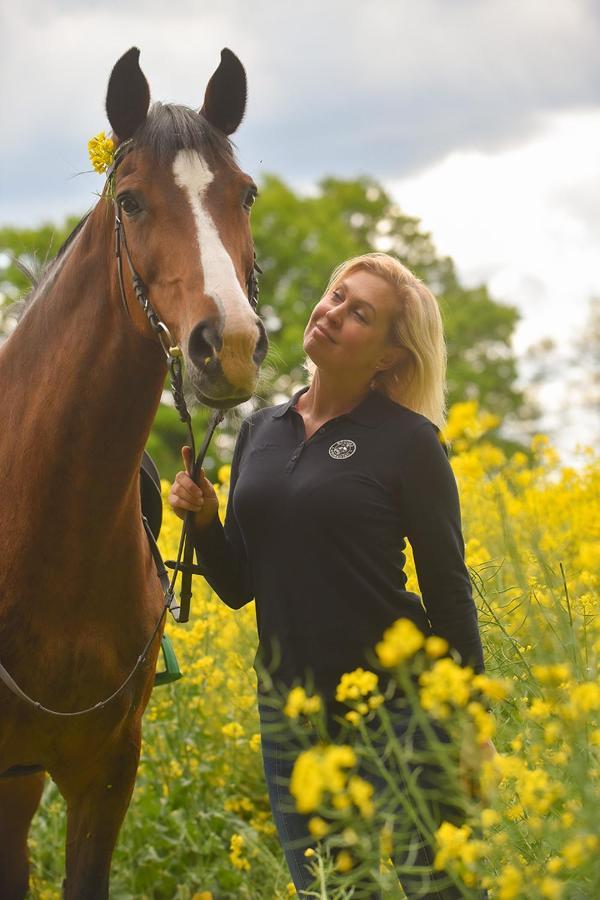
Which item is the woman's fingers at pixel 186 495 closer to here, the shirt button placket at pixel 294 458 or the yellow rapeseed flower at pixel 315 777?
the shirt button placket at pixel 294 458

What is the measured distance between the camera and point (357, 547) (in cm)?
286

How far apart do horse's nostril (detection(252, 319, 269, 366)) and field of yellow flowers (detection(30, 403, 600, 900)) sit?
70 cm

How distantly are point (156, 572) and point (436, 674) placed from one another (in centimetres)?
203

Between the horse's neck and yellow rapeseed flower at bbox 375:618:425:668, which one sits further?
the horse's neck

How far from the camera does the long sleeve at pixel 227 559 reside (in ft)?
10.3

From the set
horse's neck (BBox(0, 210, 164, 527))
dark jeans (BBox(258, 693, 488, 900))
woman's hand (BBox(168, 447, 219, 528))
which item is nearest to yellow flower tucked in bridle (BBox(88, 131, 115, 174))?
horse's neck (BBox(0, 210, 164, 527))

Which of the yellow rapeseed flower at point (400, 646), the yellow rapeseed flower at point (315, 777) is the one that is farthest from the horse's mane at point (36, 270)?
the yellow rapeseed flower at point (315, 777)

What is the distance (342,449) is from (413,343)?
0.46m

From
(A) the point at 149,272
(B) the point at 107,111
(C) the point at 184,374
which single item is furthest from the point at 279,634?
(B) the point at 107,111

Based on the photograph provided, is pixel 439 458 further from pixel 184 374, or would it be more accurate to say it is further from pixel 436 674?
pixel 436 674

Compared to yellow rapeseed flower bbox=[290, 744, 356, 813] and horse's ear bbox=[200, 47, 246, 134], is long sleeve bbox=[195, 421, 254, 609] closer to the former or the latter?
horse's ear bbox=[200, 47, 246, 134]

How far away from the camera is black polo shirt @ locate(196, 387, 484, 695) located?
2.83m

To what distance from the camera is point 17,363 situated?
314cm

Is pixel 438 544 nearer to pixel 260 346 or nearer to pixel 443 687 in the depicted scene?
pixel 260 346
